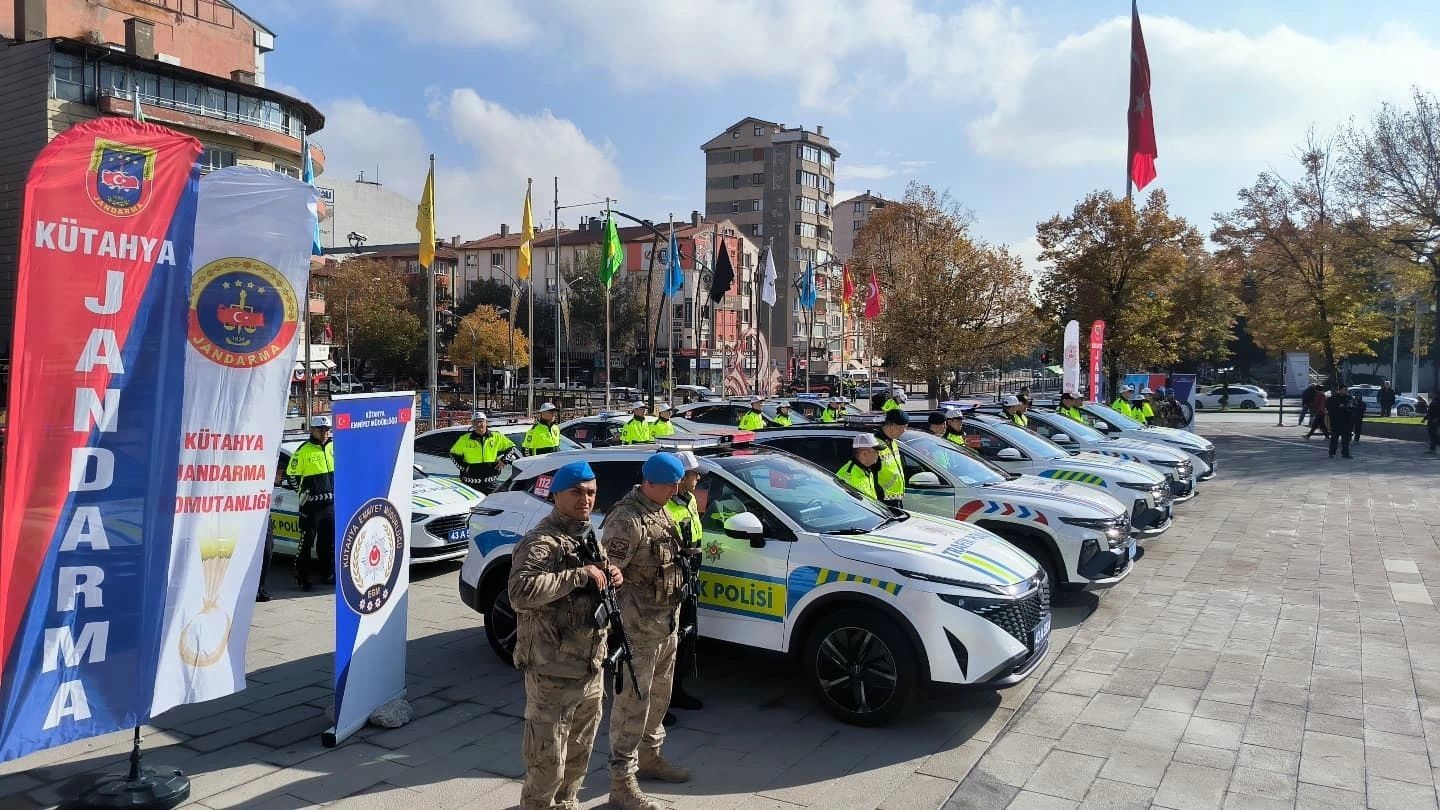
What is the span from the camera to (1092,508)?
8.42 metres

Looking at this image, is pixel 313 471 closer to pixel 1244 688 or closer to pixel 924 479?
pixel 924 479

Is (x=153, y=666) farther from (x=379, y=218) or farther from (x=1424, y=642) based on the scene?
(x=379, y=218)

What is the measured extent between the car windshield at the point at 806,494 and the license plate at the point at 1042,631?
1.17 meters

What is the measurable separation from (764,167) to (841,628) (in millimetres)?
80405

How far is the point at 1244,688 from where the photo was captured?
6391 mm

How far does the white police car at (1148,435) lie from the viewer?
52.9 ft

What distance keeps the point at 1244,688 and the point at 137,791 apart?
21.6 ft

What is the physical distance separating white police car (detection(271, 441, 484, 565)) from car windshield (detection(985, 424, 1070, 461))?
617 cm

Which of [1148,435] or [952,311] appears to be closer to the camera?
[1148,435]

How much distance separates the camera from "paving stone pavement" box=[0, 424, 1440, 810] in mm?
4801

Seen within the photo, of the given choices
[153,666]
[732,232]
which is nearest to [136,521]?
[153,666]

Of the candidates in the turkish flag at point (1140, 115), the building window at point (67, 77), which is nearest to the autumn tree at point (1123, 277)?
the turkish flag at point (1140, 115)

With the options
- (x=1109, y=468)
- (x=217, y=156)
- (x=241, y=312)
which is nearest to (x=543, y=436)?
(x=1109, y=468)

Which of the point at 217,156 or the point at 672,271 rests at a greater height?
the point at 217,156
